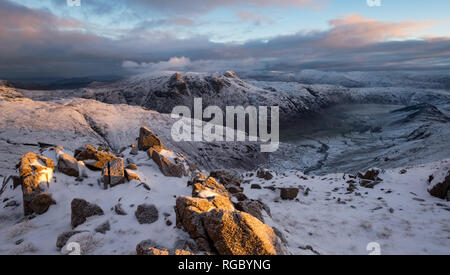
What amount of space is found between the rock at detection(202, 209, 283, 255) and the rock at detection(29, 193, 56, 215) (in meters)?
9.08

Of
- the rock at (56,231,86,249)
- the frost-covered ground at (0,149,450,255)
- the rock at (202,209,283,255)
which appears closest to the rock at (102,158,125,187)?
the frost-covered ground at (0,149,450,255)

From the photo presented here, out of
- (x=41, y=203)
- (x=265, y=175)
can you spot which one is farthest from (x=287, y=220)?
(x=41, y=203)

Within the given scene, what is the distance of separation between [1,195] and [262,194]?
58.3 feet

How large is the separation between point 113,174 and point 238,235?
31.5 ft

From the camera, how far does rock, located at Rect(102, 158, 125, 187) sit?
1333 cm

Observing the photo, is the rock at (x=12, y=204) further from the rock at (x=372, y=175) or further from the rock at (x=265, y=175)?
the rock at (x=372, y=175)

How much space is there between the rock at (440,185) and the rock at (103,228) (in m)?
20.9

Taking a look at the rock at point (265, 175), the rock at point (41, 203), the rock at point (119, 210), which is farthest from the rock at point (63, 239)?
the rock at point (265, 175)

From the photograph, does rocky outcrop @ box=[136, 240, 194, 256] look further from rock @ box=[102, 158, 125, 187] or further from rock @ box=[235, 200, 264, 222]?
rock @ box=[102, 158, 125, 187]

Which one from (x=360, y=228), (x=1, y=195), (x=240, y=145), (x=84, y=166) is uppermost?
(x=84, y=166)
